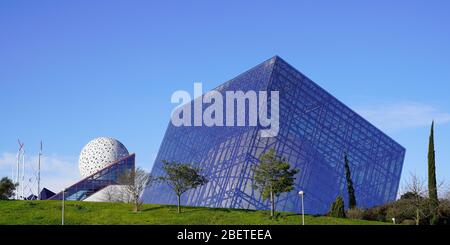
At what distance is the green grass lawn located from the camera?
1916 inches

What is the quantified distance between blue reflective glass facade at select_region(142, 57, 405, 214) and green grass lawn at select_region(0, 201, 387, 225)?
842cm

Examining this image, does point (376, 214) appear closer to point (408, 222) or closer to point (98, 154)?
point (408, 222)

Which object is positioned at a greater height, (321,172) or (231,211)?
(321,172)

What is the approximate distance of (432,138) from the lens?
56.3 metres

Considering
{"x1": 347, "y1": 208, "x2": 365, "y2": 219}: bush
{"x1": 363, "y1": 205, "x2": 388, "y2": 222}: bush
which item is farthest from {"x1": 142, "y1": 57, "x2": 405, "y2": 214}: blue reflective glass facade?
{"x1": 363, "y1": 205, "x2": 388, "y2": 222}: bush

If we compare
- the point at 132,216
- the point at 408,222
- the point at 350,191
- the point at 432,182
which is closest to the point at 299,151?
the point at 350,191

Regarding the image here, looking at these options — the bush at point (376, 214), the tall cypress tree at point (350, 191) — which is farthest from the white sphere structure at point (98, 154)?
the bush at point (376, 214)

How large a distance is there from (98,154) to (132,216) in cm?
5556

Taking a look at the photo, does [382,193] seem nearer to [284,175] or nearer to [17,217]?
[284,175]

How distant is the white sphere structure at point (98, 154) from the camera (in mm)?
104812

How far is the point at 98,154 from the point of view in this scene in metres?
105

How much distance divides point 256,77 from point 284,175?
19413 mm
